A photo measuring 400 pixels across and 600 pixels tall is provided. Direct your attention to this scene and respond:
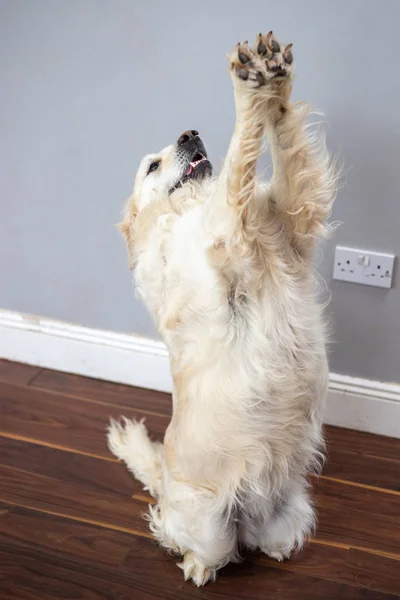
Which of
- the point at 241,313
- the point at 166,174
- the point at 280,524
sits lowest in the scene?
the point at 280,524

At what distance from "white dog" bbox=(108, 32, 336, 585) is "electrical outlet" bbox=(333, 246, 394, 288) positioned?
462mm

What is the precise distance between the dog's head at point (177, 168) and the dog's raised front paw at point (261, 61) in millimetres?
338

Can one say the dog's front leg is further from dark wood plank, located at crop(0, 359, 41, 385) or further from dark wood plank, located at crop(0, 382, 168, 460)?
dark wood plank, located at crop(0, 359, 41, 385)

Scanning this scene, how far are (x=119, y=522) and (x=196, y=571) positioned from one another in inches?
11.0

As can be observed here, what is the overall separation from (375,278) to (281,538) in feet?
2.44

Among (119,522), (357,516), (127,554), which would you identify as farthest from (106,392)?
(357,516)

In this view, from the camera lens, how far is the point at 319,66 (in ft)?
5.84

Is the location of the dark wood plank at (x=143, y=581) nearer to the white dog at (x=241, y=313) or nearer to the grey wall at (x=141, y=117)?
the white dog at (x=241, y=313)

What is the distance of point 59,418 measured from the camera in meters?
2.29

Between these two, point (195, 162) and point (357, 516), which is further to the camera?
point (357, 516)

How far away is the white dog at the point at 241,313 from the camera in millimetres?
1350

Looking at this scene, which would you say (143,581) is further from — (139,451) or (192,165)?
(192,165)

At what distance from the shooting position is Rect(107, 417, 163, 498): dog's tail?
6.54 feet

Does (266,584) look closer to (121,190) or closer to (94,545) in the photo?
(94,545)
